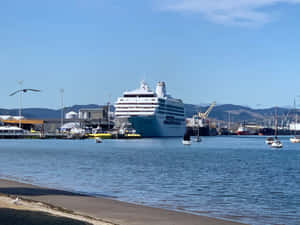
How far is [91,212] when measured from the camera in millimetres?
19250

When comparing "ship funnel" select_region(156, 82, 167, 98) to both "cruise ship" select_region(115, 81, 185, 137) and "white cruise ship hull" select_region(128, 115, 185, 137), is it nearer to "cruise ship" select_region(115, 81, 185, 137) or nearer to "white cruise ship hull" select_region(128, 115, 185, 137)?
"cruise ship" select_region(115, 81, 185, 137)

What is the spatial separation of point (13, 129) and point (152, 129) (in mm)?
50469

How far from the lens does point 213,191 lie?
2814 centimetres

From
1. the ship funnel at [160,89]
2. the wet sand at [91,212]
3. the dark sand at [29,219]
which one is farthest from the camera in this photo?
the ship funnel at [160,89]

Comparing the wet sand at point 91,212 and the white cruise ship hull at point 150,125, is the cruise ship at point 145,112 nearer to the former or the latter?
the white cruise ship hull at point 150,125

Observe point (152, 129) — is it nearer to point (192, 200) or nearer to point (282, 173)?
point (282, 173)

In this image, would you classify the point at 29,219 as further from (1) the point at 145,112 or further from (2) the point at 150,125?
(2) the point at 150,125

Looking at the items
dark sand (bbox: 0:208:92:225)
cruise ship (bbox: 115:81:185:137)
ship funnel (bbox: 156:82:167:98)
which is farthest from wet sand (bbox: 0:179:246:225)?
ship funnel (bbox: 156:82:167:98)

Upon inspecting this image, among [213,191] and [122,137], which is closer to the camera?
[213,191]

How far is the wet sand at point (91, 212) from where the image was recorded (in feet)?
52.7

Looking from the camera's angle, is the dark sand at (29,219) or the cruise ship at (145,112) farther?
the cruise ship at (145,112)

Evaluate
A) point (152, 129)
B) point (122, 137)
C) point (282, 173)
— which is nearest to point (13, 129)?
point (122, 137)

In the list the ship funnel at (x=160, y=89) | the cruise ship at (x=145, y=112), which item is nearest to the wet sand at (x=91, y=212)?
the cruise ship at (x=145, y=112)

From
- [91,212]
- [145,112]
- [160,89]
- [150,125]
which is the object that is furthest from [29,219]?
[160,89]
